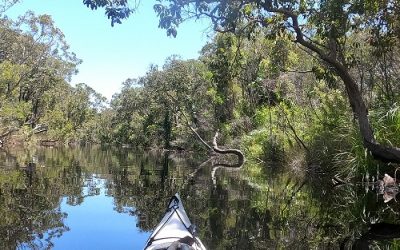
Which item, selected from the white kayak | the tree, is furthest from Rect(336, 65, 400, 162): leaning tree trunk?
the white kayak

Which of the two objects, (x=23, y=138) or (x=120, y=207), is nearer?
(x=120, y=207)

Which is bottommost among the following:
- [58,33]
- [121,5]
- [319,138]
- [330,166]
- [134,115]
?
[330,166]

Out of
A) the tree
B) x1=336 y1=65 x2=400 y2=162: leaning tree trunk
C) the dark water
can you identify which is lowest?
the dark water

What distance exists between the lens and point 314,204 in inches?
459

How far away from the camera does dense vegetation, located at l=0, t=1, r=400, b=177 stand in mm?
12477

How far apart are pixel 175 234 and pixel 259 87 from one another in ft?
85.4

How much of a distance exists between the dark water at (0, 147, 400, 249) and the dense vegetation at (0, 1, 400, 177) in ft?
7.16

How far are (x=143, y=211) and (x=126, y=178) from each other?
797 centimetres

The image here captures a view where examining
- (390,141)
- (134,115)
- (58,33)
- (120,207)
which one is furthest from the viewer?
(134,115)

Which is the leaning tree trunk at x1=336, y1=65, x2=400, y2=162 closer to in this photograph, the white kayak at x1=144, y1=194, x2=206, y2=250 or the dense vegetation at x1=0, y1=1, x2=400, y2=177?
the dense vegetation at x1=0, y1=1, x2=400, y2=177

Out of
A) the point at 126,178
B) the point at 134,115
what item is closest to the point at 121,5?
the point at 126,178

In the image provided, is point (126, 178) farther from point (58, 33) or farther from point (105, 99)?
point (105, 99)

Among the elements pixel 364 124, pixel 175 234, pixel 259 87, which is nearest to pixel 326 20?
pixel 364 124

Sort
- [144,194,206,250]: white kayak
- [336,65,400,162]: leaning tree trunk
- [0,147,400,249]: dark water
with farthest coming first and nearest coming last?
[336,65,400,162]: leaning tree trunk
[0,147,400,249]: dark water
[144,194,206,250]: white kayak
